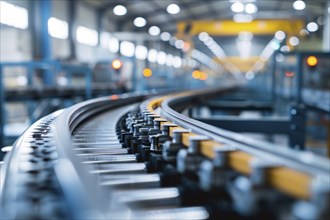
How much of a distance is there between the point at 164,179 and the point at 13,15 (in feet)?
41.1

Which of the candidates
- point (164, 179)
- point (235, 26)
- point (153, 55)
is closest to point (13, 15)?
point (235, 26)

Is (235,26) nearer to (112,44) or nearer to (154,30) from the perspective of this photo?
(112,44)

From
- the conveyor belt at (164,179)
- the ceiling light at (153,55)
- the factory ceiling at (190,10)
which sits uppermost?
the factory ceiling at (190,10)

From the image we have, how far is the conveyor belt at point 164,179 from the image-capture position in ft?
2.83

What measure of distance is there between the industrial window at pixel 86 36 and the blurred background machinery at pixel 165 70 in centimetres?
5

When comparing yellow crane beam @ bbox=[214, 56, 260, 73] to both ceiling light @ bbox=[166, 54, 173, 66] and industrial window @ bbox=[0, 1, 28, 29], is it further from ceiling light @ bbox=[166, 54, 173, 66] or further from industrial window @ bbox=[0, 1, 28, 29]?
industrial window @ bbox=[0, 1, 28, 29]

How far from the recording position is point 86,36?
18.5 metres

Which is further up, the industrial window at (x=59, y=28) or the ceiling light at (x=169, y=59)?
the ceiling light at (x=169, y=59)

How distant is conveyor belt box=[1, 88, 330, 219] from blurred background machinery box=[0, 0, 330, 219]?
184 mm

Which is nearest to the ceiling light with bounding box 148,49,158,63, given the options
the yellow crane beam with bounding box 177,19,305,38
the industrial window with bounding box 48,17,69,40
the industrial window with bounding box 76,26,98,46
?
the industrial window with bounding box 76,26,98,46

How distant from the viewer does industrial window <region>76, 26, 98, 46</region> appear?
17.6 meters

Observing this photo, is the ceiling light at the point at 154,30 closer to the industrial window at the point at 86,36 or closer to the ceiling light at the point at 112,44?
the ceiling light at the point at 112,44

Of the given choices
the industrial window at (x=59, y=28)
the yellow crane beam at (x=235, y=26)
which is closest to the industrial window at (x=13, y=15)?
the industrial window at (x=59, y=28)

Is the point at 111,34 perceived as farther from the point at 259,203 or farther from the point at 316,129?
the point at 259,203
